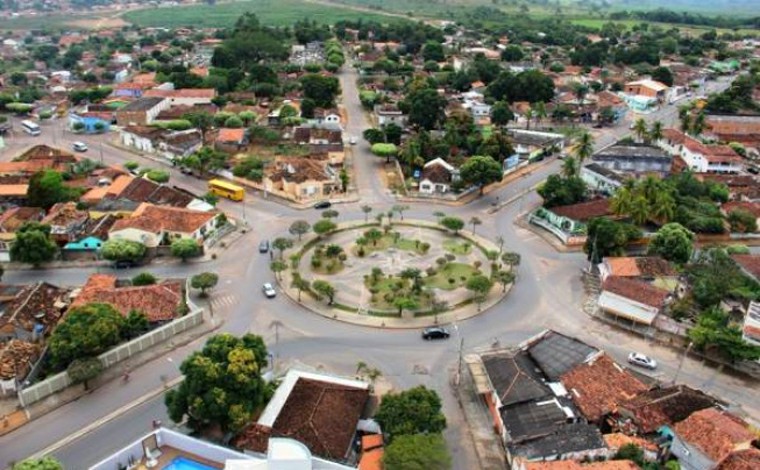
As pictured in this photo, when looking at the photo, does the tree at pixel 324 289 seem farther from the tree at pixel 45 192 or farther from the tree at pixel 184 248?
the tree at pixel 45 192

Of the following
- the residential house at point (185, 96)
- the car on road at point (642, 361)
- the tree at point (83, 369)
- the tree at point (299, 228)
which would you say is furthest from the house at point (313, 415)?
the residential house at point (185, 96)

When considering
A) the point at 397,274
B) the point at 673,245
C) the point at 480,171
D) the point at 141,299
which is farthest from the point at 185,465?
the point at 480,171

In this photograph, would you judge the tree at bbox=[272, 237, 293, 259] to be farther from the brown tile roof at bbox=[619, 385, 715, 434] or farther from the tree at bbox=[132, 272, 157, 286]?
the brown tile roof at bbox=[619, 385, 715, 434]

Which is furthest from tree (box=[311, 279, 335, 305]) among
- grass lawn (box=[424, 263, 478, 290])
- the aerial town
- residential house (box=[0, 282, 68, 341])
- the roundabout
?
residential house (box=[0, 282, 68, 341])

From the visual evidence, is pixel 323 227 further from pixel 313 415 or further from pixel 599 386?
pixel 599 386

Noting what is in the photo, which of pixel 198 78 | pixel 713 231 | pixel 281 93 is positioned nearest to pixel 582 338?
pixel 713 231

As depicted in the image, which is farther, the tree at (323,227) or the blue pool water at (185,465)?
the tree at (323,227)

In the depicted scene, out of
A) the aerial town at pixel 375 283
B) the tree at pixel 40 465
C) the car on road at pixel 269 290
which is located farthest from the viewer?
the car on road at pixel 269 290

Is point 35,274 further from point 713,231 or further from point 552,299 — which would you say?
point 713,231
